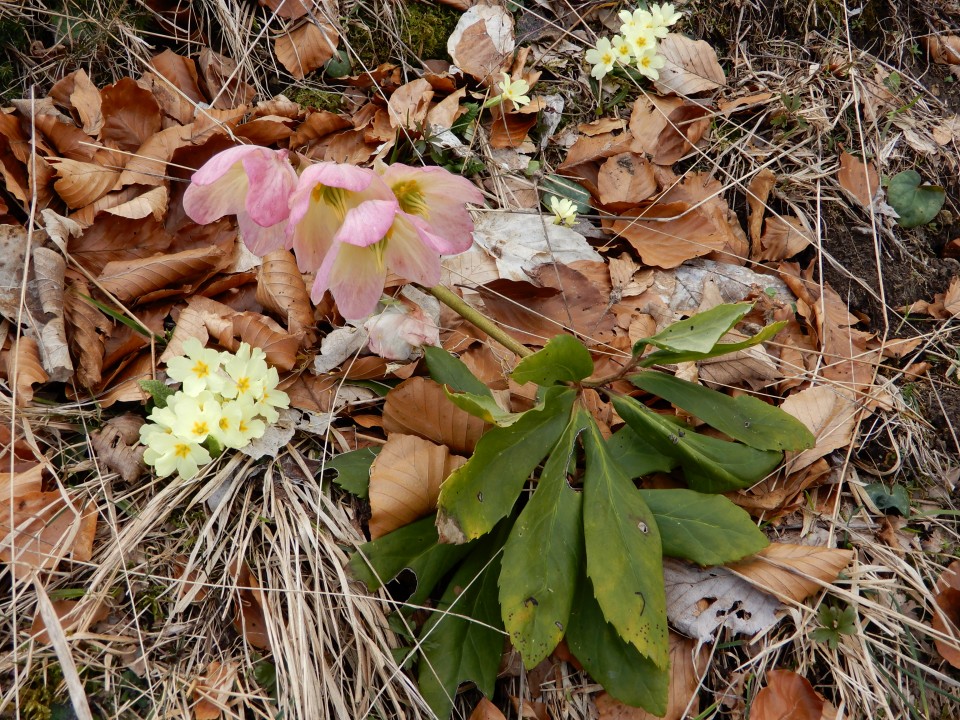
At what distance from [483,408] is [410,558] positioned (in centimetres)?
42

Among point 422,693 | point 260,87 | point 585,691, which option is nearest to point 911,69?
point 260,87

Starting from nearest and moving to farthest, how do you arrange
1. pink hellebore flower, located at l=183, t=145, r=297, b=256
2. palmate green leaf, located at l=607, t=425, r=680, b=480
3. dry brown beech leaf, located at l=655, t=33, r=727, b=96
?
pink hellebore flower, located at l=183, t=145, r=297, b=256 < palmate green leaf, located at l=607, t=425, r=680, b=480 < dry brown beech leaf, located at l=655, t=33, r=727, b=96

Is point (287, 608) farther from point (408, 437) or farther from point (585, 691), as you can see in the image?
point (585, 691)

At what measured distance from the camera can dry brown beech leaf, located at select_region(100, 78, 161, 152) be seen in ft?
6.23

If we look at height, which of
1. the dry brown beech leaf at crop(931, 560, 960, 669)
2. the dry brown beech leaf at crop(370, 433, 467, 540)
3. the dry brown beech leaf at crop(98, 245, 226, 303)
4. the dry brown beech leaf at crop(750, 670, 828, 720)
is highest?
the dry brown beech leaf at crop(98, 245, 226, 303)

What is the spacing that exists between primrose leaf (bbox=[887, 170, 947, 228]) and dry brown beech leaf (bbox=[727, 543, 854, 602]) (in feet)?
3.99

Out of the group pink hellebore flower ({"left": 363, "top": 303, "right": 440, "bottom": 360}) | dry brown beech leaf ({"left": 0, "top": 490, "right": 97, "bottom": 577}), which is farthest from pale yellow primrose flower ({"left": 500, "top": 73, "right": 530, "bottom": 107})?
dry brown beech leaf ({"left": 0, "top": 490, "right": 97, "bottom": 577})

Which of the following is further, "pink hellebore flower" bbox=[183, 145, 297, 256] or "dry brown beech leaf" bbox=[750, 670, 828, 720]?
"dry brown beech leaf" bbox=[750, 670, 828, 720]

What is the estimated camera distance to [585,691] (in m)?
1.57

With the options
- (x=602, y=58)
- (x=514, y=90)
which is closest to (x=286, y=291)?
(x=514, y=90)

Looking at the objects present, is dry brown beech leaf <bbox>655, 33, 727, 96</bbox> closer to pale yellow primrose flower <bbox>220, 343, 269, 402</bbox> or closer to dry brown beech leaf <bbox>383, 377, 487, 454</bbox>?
dry brown beech leaf <bbox>383, 377, 487, 454</bbox>

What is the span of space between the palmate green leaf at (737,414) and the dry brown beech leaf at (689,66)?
1.24 m

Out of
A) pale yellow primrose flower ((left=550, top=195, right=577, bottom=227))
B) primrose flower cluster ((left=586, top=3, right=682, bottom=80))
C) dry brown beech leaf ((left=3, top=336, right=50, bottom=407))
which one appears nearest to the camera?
dry brown beech leaf ((left=3, top=336, right=50, bottom=407))

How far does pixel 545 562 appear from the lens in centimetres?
144
